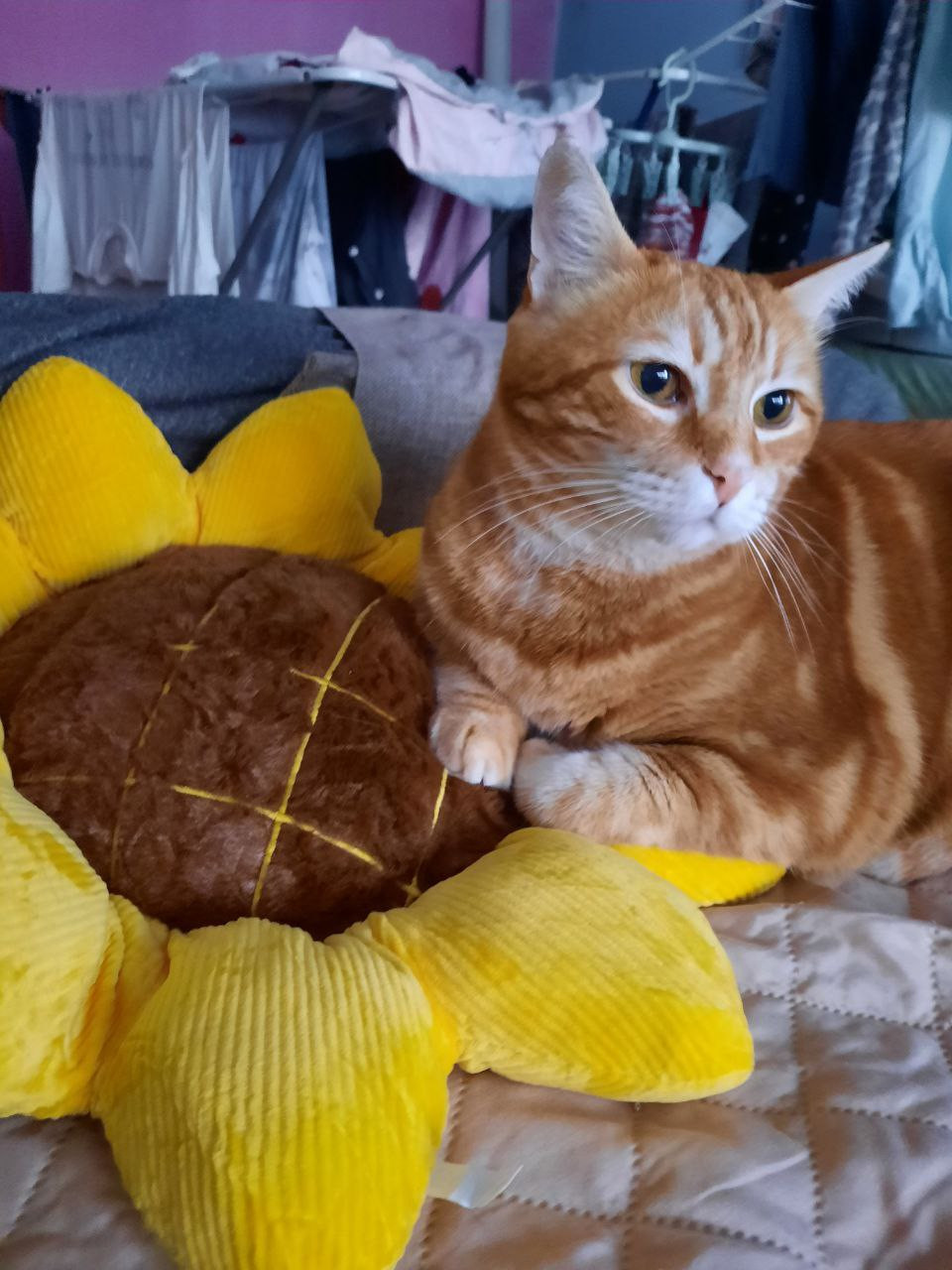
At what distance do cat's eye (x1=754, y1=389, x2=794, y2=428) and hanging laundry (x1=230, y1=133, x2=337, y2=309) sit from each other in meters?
1.82

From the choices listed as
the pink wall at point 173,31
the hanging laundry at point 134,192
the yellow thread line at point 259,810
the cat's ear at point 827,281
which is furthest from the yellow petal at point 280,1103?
the pink wall at point 173,31

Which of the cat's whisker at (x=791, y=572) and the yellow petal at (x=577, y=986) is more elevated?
the cat's whisker at (x=791, y=572)

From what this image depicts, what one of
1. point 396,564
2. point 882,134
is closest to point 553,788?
point 396,564

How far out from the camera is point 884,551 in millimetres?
1032

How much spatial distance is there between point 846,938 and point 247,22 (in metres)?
3.62

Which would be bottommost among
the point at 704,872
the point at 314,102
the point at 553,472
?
the point at 704,872

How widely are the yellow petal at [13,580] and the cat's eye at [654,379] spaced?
2.07ft

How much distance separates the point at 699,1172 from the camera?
59cm

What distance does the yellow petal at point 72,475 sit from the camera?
91 cm

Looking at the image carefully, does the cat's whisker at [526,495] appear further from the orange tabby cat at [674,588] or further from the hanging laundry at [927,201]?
the hanging laundry at [927,201]

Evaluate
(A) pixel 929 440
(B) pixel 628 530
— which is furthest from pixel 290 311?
(A) pixel 929 440

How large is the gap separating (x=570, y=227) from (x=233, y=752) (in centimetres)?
60

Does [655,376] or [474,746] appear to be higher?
[655,376]

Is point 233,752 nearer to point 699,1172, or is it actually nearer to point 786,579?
point 699,1172
